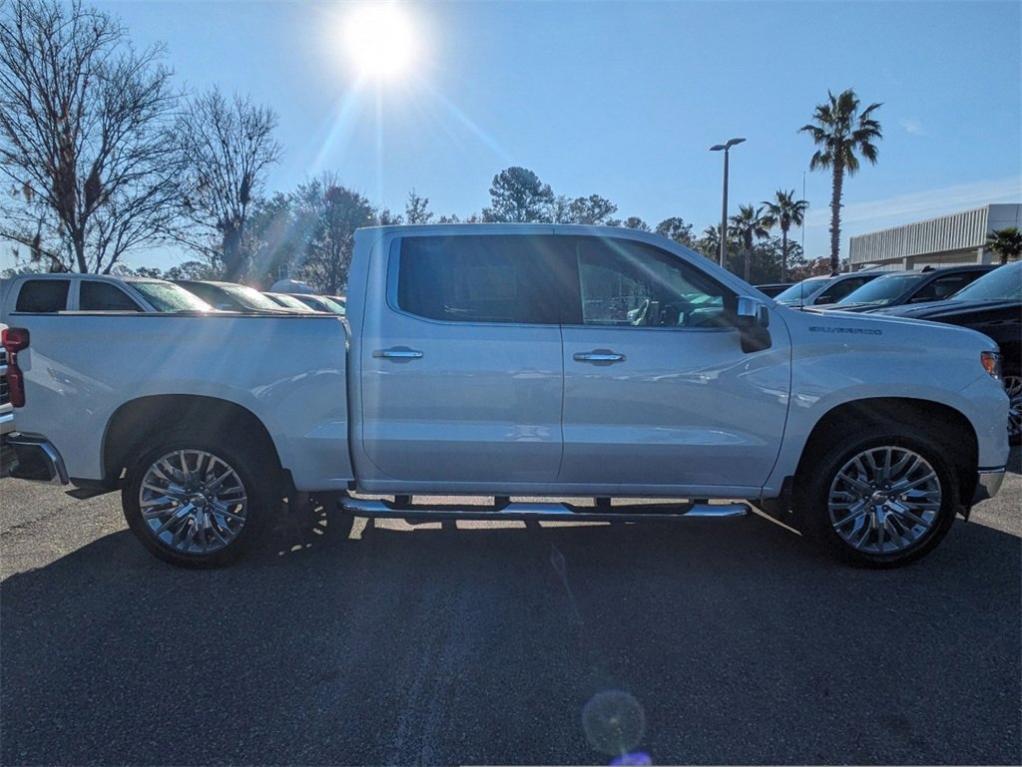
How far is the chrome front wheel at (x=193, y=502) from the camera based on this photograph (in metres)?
3.90

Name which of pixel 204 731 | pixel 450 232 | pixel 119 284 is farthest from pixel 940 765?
pixel 119 284

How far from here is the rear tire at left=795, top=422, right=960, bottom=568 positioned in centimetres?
384

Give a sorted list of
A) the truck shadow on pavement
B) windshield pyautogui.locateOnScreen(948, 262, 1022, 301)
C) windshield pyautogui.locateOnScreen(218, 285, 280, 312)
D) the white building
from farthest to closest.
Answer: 1. the white building
2. windshield pyautogui.locateOnScreen(218, 285, 280, 312)
3. windshield pyautogui.locateOnScreen(948, 262, 1022, 301)
4. the truck shadow on pavement

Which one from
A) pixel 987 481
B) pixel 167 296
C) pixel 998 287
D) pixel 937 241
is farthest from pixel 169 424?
pixel 937 241

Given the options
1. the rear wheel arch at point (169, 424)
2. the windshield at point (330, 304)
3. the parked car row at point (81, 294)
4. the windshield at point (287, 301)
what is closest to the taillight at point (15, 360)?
the rear wheel arch at point (169, 424)

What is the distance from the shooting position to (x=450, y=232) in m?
4.05

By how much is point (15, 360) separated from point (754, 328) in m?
4.39

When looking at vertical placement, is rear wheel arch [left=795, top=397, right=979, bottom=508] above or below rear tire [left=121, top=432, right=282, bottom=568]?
above

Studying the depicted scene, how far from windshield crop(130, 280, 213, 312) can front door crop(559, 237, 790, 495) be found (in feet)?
25.9

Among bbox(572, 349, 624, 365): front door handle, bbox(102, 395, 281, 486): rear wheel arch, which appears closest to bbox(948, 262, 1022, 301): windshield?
bbox(572, 349, 624, 365): front door handle

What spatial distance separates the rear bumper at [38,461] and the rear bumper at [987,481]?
18.1ft

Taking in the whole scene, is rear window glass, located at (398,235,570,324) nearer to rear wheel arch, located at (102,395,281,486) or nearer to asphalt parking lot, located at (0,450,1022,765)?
rear wheel arch, located at (102,395,281,486)

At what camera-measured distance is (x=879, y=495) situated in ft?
12.8

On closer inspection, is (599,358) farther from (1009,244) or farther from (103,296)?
(1009,244)
